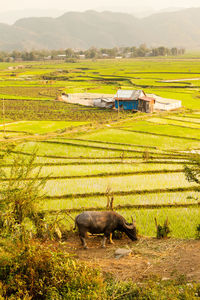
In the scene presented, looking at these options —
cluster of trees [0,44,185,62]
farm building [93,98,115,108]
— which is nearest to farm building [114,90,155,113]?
farm building [93,98,115,108]

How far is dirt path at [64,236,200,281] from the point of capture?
948 cm

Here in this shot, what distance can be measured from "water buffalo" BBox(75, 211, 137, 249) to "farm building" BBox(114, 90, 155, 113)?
35.7 metres

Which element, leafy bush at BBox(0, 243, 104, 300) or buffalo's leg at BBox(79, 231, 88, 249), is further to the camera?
buffalo's leg at BBox(79, 231, 88, 249)

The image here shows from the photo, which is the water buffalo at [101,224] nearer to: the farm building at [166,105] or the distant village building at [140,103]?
the distant village building at [140,103]

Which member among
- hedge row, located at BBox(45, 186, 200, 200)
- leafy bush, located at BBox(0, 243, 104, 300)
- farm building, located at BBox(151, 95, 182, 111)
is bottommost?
hedge row, located at BBox(45, 186, 200, 200)

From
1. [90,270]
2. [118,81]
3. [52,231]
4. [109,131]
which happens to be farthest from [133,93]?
[90,270]

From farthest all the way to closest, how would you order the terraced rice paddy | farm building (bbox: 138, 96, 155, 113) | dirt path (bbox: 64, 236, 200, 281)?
farm building (bbox: 138, 96, 155, 113), the terraced rice paddy, dirt path (bbox: 64, 236, 200, 281)

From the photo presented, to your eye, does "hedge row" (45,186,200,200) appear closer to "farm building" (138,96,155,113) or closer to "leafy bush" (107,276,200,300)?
"leafy bush" (107,276,200,300)

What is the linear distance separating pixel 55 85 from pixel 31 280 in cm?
7400

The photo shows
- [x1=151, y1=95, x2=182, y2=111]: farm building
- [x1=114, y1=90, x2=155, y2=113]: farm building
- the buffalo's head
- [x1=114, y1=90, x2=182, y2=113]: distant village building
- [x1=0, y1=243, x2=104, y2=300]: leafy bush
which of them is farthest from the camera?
[x1=151, y1=95, x2=182, y2=111]: farm building

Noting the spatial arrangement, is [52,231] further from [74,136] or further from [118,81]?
[118,81]

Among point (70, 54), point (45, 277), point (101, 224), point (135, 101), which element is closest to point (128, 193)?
point (101, 224)

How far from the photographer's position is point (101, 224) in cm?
1167

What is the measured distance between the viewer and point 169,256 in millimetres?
10719
